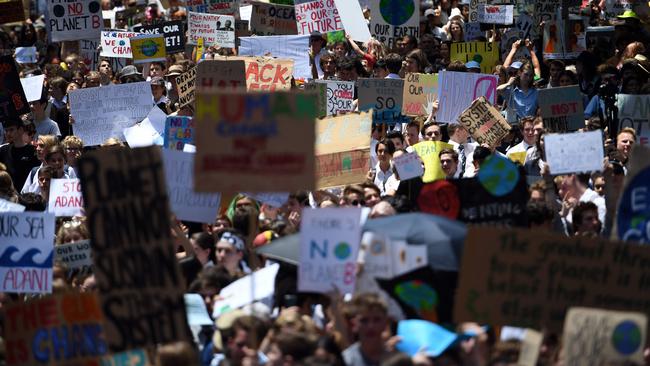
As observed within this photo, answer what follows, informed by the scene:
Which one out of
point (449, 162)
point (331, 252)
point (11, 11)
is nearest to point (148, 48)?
point (11, 11)

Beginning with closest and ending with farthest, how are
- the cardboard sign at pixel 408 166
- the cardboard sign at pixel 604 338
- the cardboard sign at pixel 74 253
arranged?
the cardboard sign at pixel 604 338, the cardboard sign at pixel 74 253, the cardboard sign at pixel 408 166

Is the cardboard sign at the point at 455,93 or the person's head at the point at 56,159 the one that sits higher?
the cardboard sign at the point at 455,93

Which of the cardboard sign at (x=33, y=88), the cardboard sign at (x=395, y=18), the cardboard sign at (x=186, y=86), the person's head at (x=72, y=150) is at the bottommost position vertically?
the person's head at (x=72, y=150)

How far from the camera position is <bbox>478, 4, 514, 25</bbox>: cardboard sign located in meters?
22.5

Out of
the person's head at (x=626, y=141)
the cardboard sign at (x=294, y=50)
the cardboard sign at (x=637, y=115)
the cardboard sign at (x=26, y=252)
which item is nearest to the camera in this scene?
the cardboard sign at (x=26, y=252)

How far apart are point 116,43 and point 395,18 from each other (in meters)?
4.24

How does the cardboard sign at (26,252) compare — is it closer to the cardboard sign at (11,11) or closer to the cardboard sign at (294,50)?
the cardboard sign at (294,50)

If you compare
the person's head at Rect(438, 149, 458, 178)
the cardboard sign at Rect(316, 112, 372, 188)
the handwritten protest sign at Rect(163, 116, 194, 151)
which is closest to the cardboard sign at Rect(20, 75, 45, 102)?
the handwritten protest sign at Rect(163, 116, 194, 151)

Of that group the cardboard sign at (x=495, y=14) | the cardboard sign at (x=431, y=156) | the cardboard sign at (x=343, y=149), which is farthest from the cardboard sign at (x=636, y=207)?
the cardboard sign at (x=495, y=14)

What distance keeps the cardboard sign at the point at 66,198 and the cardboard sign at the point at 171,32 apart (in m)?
8.23

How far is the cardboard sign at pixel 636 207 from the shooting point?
9.44 m

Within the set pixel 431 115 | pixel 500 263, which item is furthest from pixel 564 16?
pixel 500 263

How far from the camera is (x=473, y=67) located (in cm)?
1847

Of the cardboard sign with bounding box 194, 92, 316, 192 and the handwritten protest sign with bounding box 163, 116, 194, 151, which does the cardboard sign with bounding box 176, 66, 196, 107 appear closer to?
the handwritten protest sign with bounding box 163, 116, 194, 151
